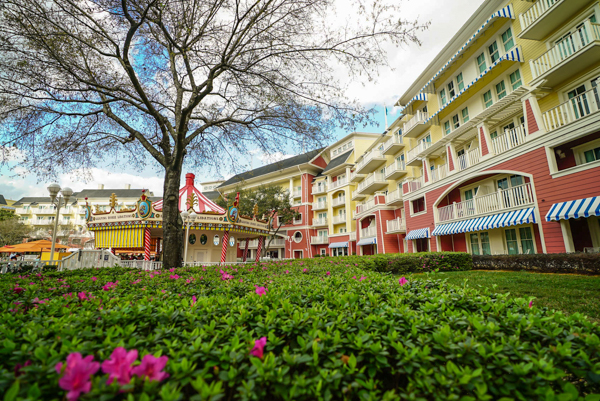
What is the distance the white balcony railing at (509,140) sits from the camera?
1298 cm

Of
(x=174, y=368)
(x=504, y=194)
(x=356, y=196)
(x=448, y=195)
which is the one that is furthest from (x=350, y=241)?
(x=174, y=368)

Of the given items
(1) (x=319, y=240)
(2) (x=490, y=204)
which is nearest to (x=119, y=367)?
(2) (x=490, y=204)

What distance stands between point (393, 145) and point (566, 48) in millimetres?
14249

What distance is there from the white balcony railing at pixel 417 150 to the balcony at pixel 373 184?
4.48 m

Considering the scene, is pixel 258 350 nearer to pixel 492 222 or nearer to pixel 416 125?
pixel 492 222

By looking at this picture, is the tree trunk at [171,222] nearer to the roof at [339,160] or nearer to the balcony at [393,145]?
the balcony at [393,145]

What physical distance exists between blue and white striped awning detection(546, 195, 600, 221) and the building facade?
0.04 meters

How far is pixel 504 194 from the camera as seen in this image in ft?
45.2

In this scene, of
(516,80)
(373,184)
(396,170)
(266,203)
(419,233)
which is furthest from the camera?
(266,203)

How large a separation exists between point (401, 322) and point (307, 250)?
3745 centimetres

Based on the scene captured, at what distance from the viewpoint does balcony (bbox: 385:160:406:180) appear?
24.6 meters

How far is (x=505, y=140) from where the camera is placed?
45.8 feet

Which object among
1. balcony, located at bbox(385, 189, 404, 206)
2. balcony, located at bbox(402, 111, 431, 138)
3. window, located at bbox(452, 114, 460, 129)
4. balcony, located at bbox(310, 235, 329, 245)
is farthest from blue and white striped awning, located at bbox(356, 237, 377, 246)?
window, located at bbox(452, 114, 460, 129)

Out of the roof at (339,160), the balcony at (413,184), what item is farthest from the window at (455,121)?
the roof at (339,160)
